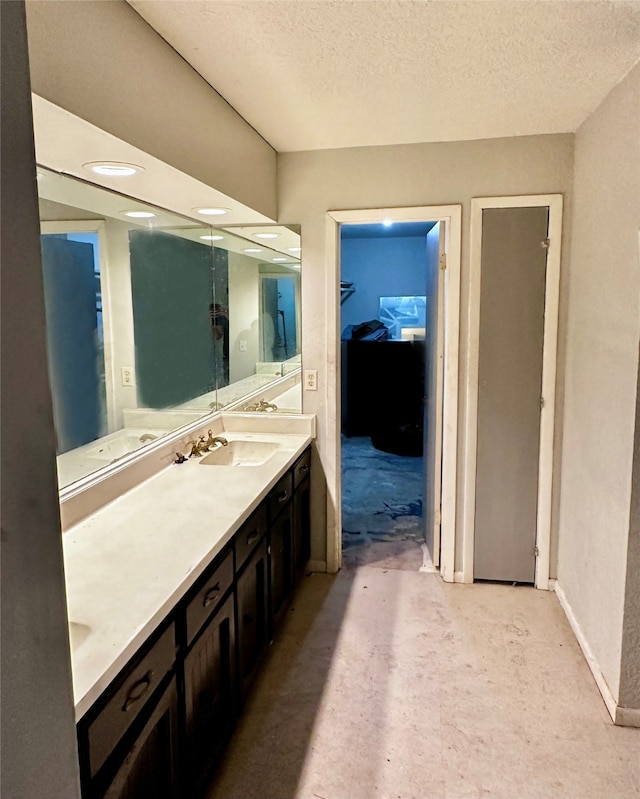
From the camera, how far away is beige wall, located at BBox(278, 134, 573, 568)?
2.84 meters

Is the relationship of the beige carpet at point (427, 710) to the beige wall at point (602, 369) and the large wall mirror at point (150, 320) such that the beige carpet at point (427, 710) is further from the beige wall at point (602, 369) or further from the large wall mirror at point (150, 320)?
the large wall mirror at point (150, 320)

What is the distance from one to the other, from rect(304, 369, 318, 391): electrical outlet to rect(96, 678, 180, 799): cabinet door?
1953 mm

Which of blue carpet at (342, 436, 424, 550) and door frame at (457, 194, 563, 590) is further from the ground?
door frame at (457, 194, 563, 590)

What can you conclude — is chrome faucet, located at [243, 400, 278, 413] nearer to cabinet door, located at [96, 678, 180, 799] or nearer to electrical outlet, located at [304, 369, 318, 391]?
electrical outlet, located at [304, 369, 318, 391]

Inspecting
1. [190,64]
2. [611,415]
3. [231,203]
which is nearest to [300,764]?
[611,415]

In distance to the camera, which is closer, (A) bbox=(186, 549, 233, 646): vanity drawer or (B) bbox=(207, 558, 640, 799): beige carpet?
(A) bbox=(186, 549, 233, 646): vanity drawer

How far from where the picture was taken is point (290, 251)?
10.8 ft

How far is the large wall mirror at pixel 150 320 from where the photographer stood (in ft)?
6.42

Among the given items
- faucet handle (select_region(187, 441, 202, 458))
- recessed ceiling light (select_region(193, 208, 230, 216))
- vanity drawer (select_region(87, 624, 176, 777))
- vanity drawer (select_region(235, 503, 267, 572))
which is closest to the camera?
vanity drawer (select_region(87, 624, 176, 777))

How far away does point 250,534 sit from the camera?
2.12m

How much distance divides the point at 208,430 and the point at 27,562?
95.3 inches

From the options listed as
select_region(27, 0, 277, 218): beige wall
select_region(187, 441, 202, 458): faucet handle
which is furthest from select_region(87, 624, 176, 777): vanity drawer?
select_region(187, 441, 202, 458): faucet handle

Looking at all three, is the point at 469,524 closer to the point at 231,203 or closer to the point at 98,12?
the point at 231,203

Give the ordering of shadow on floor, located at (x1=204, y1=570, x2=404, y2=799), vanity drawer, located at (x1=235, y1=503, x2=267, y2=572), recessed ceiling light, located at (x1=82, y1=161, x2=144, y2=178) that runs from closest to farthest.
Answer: recessed ceiling light, located at (x1=82, y1=161, x2=144, y2=178), shadow on floor, located at (x1=204, y1=570, x2=404, y2=799), vanity drawer, located at (x1=235, y1=503, x2=267, y2=572)
